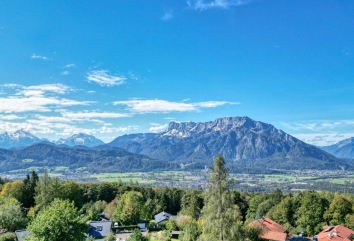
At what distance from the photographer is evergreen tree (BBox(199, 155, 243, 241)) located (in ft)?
73.5

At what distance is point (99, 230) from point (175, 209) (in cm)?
3748

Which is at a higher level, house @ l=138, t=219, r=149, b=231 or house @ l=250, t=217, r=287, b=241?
house @ l=250, t=217, r=287, b=241

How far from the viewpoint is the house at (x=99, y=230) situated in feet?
170

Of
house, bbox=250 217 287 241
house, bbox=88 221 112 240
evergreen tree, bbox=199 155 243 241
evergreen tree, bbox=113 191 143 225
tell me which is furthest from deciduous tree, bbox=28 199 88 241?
evergreen tree, bbox=113 191 143 225

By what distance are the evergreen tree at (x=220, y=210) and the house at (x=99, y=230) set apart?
112 ft

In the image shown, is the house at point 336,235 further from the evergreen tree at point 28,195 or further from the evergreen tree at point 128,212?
the evergreen tree at point 28,195

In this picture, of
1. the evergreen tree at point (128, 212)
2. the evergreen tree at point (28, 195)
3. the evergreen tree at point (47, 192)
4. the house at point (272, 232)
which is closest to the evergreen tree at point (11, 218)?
the evergreen tree at point (47, 192)

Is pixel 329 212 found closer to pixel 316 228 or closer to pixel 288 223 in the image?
pixel 316 228

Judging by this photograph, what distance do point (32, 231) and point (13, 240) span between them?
21.8m

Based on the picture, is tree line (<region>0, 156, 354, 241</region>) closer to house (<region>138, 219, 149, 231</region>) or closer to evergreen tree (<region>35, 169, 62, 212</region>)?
evergreen tree (<region>35, 169, 62, 212</region>)

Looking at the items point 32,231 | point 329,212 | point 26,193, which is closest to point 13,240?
point 32,231

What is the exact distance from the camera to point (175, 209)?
87.9 meters

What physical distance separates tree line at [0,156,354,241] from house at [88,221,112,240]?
409 cm

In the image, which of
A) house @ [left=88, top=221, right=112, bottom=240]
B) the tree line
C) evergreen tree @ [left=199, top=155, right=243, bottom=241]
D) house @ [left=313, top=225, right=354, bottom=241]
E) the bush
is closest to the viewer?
evergreen tree @ [left=199, top=155, right=243, bottom=241]
